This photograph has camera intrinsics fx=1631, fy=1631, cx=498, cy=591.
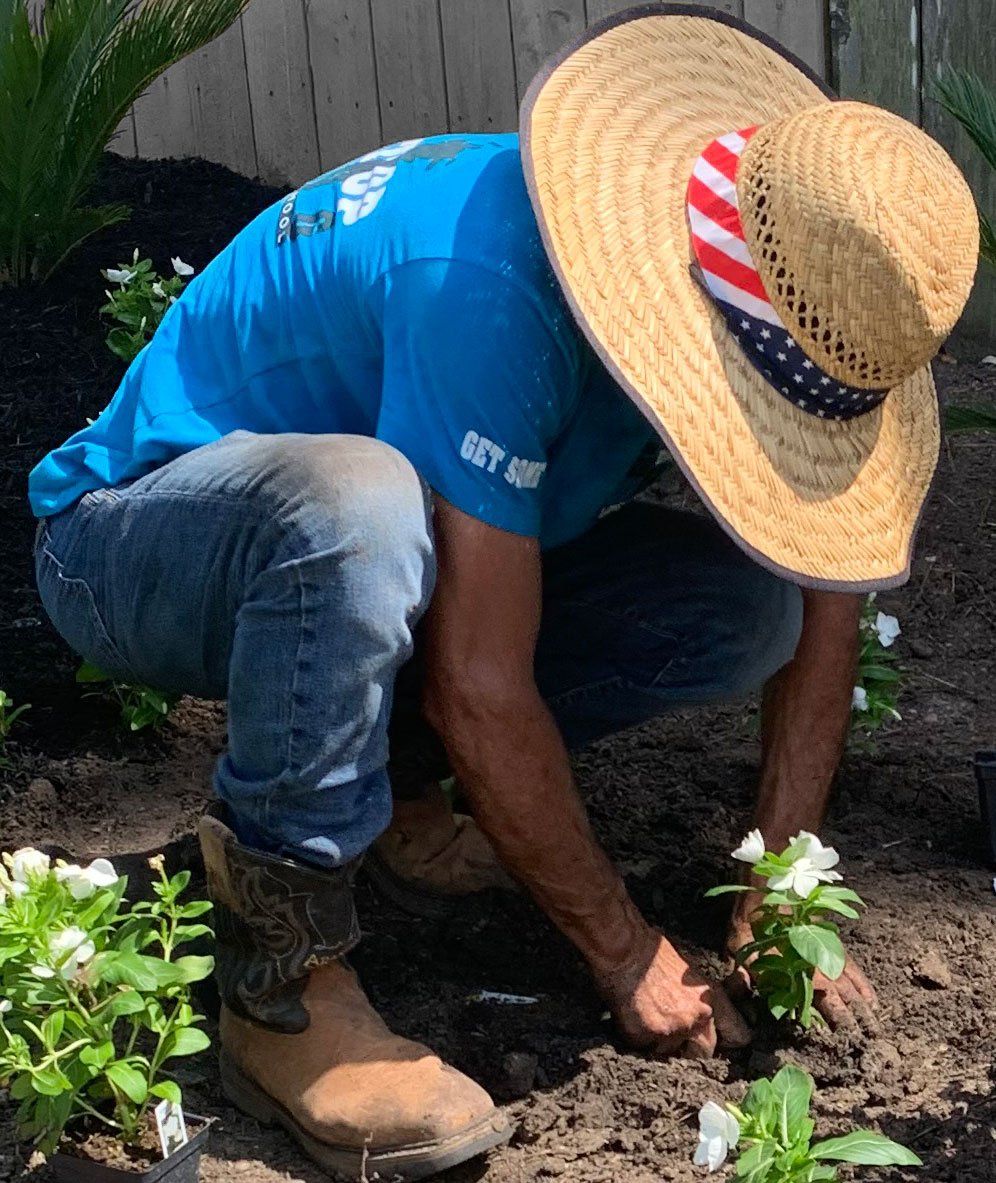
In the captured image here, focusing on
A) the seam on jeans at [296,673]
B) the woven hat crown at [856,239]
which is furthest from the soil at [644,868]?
the woven hat crown at [856,239]

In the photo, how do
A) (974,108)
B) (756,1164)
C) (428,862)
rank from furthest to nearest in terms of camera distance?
(974,108)
(428,862)
(756,1164)

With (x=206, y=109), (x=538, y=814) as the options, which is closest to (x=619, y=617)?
(x=538, y=814)

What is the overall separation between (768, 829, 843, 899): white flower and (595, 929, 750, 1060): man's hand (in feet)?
0.62

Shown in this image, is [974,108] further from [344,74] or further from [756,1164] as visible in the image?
[756,1164]

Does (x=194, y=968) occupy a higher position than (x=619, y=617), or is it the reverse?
(x=194, y=968)

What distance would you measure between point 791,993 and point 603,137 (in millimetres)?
1132

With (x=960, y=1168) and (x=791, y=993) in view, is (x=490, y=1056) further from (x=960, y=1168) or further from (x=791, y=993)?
(x=960, y=1168)

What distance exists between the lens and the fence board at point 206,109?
17.1 ft

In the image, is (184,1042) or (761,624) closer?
(184,1042)

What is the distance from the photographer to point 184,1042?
1797 mm

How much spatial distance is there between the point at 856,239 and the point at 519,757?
0.72m

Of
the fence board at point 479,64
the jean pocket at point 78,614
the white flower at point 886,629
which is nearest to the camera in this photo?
the jean pocket at point 78,614

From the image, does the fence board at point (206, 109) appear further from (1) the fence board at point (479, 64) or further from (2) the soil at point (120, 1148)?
(2) the soil at point (120, 1148)

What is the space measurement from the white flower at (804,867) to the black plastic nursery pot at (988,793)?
26.2 inches
